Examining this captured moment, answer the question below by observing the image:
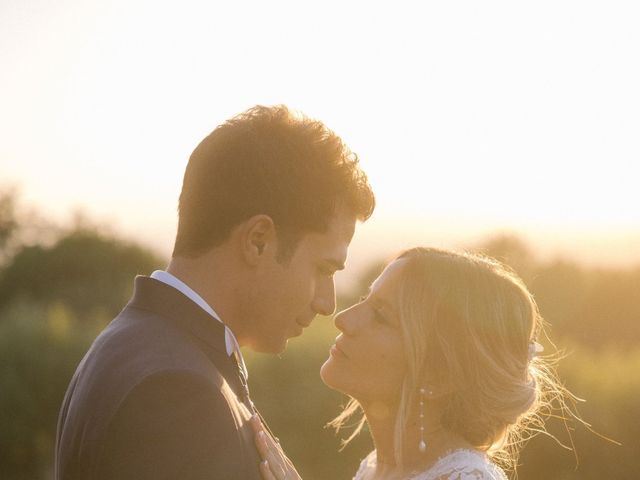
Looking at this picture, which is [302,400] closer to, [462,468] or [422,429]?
[422,429]

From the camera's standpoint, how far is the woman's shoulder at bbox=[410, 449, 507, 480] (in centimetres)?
399

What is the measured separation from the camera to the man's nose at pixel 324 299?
3561 mm

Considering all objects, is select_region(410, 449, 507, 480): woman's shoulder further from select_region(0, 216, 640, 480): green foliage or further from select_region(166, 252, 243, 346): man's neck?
select_region(166, 252, 243, 346): man's neck

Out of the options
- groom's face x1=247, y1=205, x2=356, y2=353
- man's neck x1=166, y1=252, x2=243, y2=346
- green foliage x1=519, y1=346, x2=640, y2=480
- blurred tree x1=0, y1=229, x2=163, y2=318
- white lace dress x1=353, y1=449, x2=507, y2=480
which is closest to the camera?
man's neck x1=166, y1=252, x2=243, y2=346

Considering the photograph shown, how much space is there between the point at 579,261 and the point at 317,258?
3366 centimetres

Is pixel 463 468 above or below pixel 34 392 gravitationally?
above

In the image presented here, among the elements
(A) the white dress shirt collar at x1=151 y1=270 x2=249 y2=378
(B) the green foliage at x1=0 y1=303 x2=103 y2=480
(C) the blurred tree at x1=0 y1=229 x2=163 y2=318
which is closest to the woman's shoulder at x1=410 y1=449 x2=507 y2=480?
(A) the white dress shirt collar at x1=151 y1=270 x2=249 y2=378

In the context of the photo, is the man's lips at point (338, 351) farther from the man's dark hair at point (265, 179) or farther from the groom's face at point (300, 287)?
the man's dark hair at point (265, 179)

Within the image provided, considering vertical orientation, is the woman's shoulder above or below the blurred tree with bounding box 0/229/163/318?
above

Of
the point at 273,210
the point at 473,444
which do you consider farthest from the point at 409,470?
the point at 273,210

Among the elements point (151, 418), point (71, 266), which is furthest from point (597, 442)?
point (71, 266)

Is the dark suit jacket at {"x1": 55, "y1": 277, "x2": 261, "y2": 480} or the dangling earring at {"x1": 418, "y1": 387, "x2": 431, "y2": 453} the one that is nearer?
the dark suit jacket at {"x1": 55, "y1": 277, "x2": 261, "y2": 480}

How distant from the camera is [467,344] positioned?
13.8 feet

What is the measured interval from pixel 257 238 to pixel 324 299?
0.51 metres
